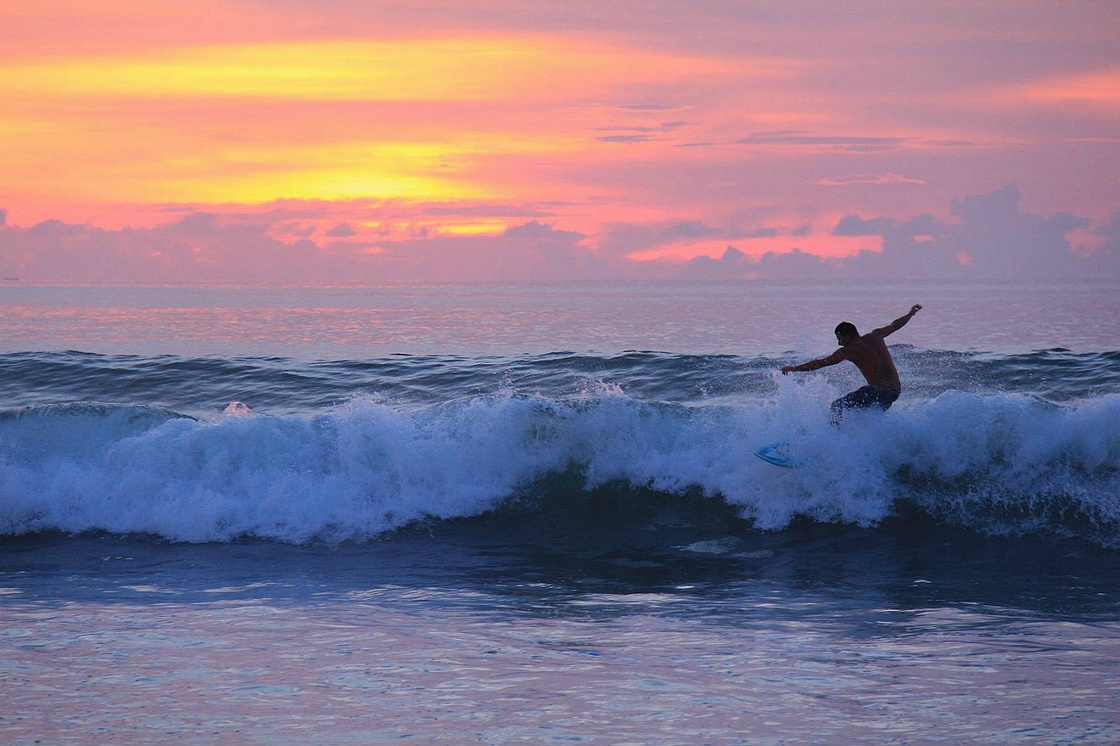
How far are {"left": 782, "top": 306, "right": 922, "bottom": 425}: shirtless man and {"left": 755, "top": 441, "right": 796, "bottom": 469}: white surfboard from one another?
1.00m

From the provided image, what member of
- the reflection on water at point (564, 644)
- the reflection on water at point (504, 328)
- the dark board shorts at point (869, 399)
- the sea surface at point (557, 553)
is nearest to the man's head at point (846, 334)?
the dark board shorts at point (869, 399)

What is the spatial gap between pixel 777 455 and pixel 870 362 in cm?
156

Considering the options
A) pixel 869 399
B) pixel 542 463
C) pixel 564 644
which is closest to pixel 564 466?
pixel 542 463

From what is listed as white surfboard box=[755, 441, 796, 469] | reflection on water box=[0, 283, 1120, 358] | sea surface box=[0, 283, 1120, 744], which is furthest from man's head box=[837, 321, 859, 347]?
reflection on water box=[0, 283, 1120, 358]

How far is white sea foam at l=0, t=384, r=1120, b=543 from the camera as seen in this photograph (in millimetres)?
11945

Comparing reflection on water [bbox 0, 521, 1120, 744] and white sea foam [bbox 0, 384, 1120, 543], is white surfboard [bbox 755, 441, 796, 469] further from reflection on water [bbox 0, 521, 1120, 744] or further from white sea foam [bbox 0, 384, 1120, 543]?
reflection on water [bbox 0, 521, 1120, 744]

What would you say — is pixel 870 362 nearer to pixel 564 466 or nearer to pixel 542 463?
pixel 564 466

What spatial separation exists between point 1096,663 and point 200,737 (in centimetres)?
561

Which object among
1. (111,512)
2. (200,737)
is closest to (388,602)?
(200,737)

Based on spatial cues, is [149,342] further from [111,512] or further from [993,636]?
[993,636]

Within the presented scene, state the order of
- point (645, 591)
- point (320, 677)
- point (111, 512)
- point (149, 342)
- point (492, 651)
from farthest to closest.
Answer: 1. point (149, 342)
2. point (111, 512)
3. point (645, 591)
4. point (492, 651)
5. point (320, 677)

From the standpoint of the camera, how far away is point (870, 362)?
1197 cm

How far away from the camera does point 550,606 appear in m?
8.47

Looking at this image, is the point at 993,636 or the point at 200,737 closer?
the point at 200,737
